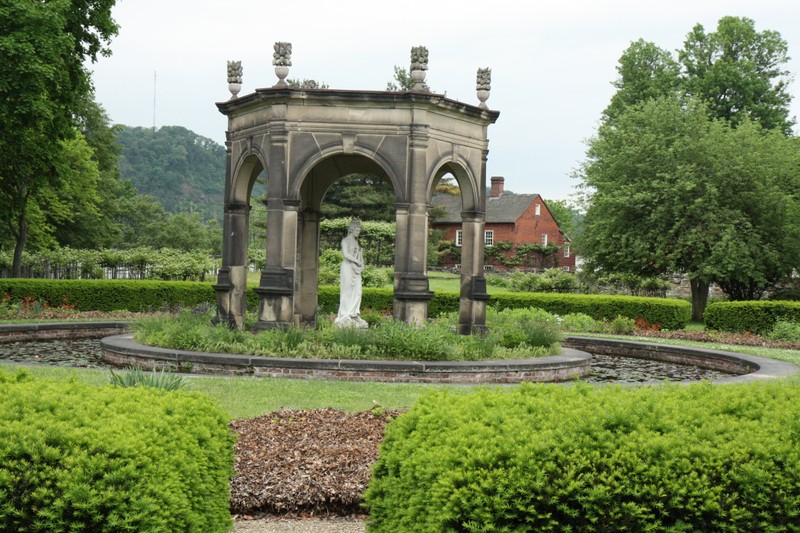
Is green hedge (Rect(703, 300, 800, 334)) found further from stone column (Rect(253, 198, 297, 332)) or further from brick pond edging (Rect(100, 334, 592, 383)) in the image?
stone column (Rect(253, 198, 297, 332))

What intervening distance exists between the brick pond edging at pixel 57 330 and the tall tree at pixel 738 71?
3367 centimetres

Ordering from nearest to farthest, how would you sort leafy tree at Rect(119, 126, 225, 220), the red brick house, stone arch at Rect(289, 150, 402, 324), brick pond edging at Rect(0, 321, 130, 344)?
brick pond edging at Rect(0, 321, 130, 344) < stone arch at Rect(289, 150, 402, 324) < the red brick house < leafy tree at Rect(119, 126, 225, 220)

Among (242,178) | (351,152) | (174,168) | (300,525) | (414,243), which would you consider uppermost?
(174,168)

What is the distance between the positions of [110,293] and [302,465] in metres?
20.8

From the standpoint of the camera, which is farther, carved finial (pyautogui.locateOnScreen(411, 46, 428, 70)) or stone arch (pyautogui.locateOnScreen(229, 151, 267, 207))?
stone arch (pyautogui.locateOnScreen(229, 151, 267, 207))

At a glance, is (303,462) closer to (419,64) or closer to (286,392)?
(286,392)

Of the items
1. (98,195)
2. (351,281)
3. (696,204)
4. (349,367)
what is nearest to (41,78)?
(351,281)

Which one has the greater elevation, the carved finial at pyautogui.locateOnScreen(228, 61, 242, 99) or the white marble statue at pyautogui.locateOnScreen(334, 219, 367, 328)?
the carved finial at pyautogui.locateOnScreen(228, 61, 242, 99)

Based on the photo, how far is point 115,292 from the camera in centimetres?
2527

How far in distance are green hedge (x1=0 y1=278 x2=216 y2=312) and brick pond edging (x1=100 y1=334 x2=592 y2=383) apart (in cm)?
1291

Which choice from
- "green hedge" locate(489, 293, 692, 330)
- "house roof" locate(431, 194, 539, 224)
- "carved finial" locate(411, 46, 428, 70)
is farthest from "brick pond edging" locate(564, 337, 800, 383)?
"house roof" locate(431, 194, 539, 224)

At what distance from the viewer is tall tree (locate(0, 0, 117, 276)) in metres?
18.5

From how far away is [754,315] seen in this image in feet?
79.7

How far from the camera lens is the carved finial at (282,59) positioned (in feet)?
47.2
